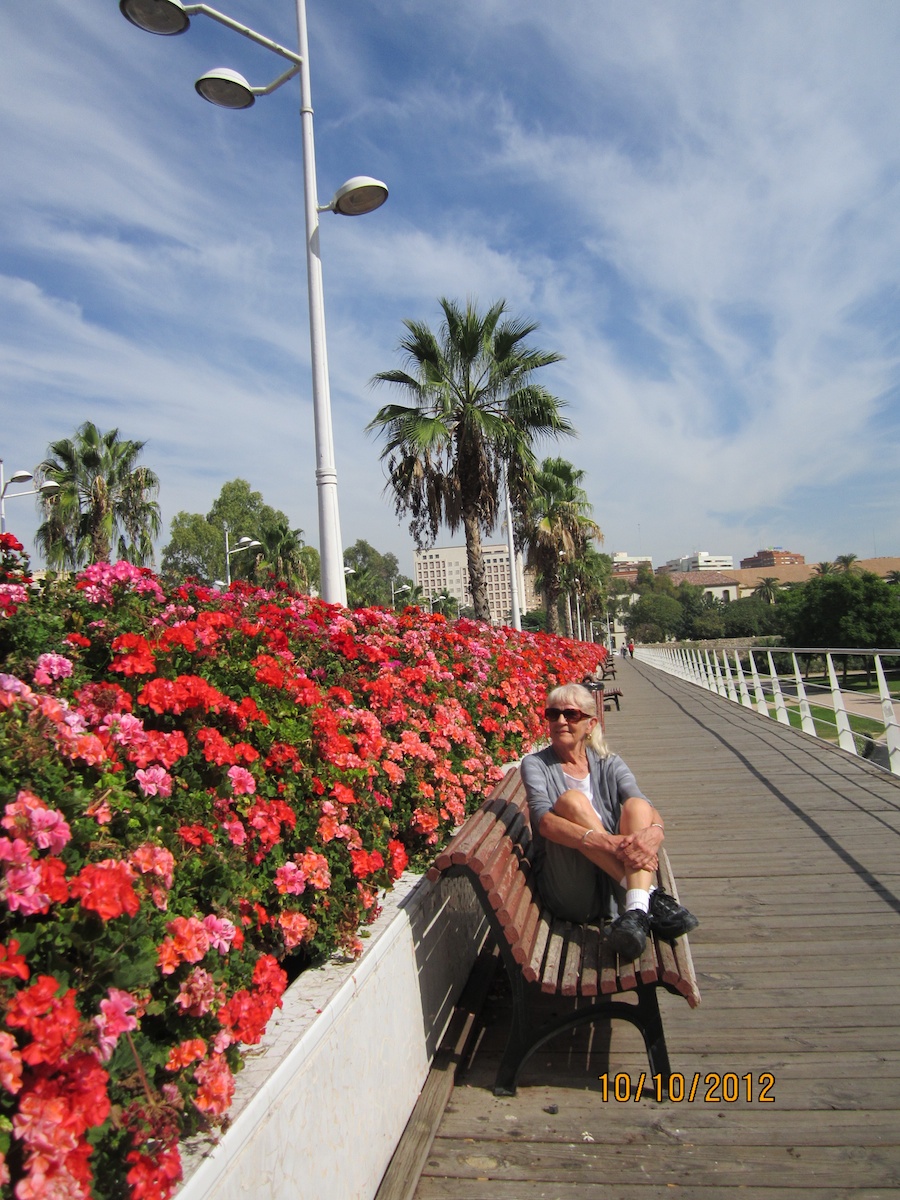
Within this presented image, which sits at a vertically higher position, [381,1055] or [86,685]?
[86,685]

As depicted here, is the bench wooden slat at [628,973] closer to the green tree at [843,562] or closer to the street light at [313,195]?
the street light at [313,195]

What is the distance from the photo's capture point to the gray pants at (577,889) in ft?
10.3

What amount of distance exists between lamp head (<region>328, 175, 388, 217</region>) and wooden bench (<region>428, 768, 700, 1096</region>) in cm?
523

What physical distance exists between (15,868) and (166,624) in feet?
5.55

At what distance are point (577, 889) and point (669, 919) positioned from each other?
1.37 feet

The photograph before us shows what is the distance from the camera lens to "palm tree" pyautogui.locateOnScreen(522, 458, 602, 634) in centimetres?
2859

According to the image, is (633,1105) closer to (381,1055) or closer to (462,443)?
(381,1055)

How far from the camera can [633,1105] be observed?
8.63ft

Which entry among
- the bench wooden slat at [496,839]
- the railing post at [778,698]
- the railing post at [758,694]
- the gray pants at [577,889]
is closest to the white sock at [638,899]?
the gray pants at [577,889]

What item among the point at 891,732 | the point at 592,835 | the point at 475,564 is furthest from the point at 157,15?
the point at 475,564

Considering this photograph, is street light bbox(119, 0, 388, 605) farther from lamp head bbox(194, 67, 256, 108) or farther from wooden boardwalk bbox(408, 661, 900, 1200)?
wooden boardwalk bbox(408, 661, 900, 1200)

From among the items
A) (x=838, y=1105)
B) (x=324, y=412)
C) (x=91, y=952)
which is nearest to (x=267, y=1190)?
(x=91, y=952)

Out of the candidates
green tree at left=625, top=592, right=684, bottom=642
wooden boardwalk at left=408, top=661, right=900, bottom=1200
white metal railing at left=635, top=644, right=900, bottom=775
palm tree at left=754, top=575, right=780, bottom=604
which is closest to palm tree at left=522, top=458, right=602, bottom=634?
white metal railing at left=635, top=644, right=900, bottom=775

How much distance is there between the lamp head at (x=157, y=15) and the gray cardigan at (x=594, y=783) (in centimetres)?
582
